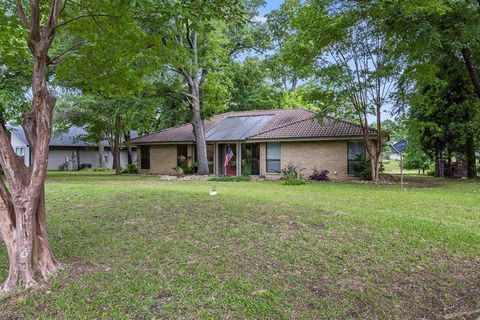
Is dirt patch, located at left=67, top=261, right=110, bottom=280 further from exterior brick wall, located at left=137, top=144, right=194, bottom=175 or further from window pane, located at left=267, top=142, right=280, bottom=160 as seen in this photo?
exterior brick wall, located at left=137, top=144, right=194, bottom=175

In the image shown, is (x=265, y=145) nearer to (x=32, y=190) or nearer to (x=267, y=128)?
(x=267, y=128)

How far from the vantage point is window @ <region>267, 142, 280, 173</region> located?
19.7 meters

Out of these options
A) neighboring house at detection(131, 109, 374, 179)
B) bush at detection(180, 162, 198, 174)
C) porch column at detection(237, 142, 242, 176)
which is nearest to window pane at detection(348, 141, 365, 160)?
neighboring house at detection(131, 109, 374, 179)

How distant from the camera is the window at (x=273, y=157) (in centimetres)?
1970

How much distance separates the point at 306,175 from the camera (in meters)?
18.8

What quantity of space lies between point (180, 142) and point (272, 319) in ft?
66.4

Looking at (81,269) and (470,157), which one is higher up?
(470,157)

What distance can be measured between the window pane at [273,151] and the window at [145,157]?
973cm

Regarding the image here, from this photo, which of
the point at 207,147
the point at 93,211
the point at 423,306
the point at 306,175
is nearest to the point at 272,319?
the point at 423,306

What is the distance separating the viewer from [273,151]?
19859 millimetres

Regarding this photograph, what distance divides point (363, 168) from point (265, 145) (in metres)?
5.50

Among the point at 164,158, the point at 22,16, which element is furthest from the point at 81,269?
the point at 164,158

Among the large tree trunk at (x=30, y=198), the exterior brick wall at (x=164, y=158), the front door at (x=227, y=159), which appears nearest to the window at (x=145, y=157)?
the exterior brick wall at (x=164, y=158)

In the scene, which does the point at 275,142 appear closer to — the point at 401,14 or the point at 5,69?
the point at 401,14
